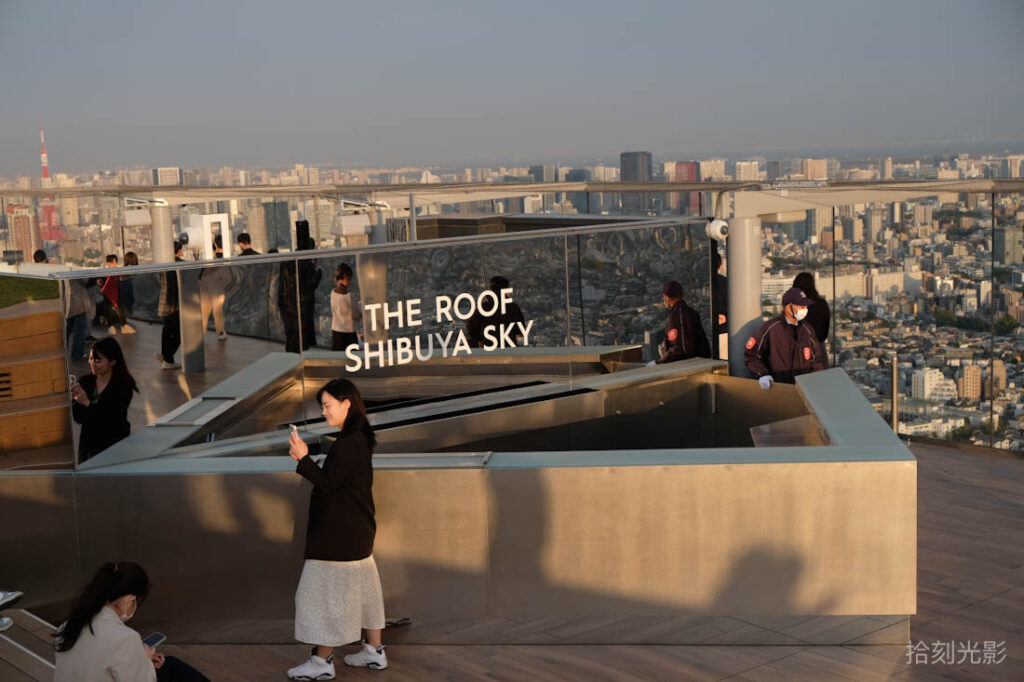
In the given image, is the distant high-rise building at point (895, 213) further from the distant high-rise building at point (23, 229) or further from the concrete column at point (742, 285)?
the distant high-rise building at point (23, 229)

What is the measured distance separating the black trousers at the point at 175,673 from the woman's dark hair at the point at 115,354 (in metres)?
1.87

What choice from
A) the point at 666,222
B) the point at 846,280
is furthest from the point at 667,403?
the point at 846,280

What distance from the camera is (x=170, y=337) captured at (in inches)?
238

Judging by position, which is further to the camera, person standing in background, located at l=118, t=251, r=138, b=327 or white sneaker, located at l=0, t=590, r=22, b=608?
person standing in background, located at l=118, t=251, r=138, b=327

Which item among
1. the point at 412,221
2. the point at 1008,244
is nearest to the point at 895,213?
the point at 1008,244

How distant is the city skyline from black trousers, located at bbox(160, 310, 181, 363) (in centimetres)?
3274

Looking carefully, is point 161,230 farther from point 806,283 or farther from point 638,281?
point 806,283

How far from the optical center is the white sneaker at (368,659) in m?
5.46

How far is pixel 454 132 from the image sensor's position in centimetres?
4100

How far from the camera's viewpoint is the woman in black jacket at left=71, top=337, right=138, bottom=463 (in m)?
5.78

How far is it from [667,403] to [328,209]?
823cm

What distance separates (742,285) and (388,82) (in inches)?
1337

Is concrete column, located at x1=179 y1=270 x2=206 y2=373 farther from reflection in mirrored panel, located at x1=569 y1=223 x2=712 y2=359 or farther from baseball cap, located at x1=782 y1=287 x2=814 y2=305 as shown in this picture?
baseball cap, located at x1=782 y1=287 x2=814 y2=305

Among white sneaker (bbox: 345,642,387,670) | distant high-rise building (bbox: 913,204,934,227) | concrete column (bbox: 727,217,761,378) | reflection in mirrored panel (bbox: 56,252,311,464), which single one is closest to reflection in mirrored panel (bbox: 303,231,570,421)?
reflection in mirrored panel (bbox: 56,252,311,464)
